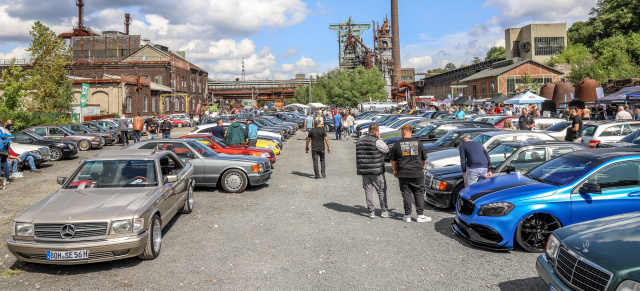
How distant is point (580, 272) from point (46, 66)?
39699 mm

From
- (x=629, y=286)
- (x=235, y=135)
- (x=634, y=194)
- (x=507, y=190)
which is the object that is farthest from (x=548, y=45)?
(x=629, y=286)

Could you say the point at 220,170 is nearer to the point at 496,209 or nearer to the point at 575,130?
the point at 496,209

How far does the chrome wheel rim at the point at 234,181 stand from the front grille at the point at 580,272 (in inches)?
331

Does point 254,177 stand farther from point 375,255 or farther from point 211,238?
point 375,255

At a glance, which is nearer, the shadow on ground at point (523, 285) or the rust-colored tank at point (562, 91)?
the shadow on ground at point (523, 285)

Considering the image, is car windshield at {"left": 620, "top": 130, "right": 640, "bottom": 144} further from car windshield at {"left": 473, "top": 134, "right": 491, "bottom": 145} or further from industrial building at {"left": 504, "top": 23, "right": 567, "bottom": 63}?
industrial building at {"left": 504, "top": 23, "right": 567, "bottom": 63}

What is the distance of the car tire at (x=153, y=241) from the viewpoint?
21.7 feet

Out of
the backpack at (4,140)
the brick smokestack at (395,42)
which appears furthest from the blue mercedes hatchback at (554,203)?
the brick smokestack at (395,42)

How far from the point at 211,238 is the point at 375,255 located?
2698 millimetres

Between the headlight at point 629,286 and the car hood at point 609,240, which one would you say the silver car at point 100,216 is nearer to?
the car hood at point 609,240

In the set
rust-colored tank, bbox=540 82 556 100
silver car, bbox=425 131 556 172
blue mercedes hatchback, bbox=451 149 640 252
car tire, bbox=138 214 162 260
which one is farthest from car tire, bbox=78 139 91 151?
rust-colored tank, bbox=540 82 556 100

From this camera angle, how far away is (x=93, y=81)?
51.7 metres

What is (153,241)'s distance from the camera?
22.2 ft

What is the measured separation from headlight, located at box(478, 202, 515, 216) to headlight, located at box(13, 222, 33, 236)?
5.85 meters
